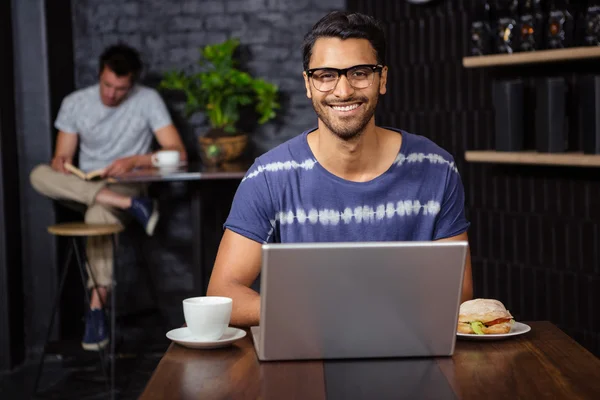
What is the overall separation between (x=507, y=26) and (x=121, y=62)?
2050mm

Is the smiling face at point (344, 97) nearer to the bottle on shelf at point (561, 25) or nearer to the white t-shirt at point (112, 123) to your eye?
the bottle on shelf at point (561, 25)

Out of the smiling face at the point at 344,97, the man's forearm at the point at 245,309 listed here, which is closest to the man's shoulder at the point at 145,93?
the smiling face at the point at 344,97

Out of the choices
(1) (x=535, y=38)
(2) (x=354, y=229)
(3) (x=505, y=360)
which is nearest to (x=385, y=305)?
(3) (x=505, y=360)

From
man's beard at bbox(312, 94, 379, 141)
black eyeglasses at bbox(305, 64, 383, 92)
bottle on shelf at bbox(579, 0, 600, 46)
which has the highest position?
bottle on shelf at bbox(579, 0, 600, 46)

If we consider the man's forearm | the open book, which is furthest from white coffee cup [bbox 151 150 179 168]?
the man's forearm

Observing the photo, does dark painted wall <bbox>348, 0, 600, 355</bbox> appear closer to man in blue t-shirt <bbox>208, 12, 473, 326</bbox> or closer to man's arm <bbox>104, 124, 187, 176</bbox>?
man's arm <bbox>104, 124, 187, 176</bbox>

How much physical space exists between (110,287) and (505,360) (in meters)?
3.43

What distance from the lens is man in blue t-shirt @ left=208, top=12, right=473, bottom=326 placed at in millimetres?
1923

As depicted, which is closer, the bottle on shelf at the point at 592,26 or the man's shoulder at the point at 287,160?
the man's shoulder at the point at 287,160

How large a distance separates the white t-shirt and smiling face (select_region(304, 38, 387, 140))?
2.99 m

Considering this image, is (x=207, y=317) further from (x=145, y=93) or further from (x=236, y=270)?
(x=145, y=93)

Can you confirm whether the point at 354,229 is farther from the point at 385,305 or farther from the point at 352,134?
the point at 385,305

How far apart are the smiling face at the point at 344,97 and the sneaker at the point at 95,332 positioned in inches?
106

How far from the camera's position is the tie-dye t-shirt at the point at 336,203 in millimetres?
2002
